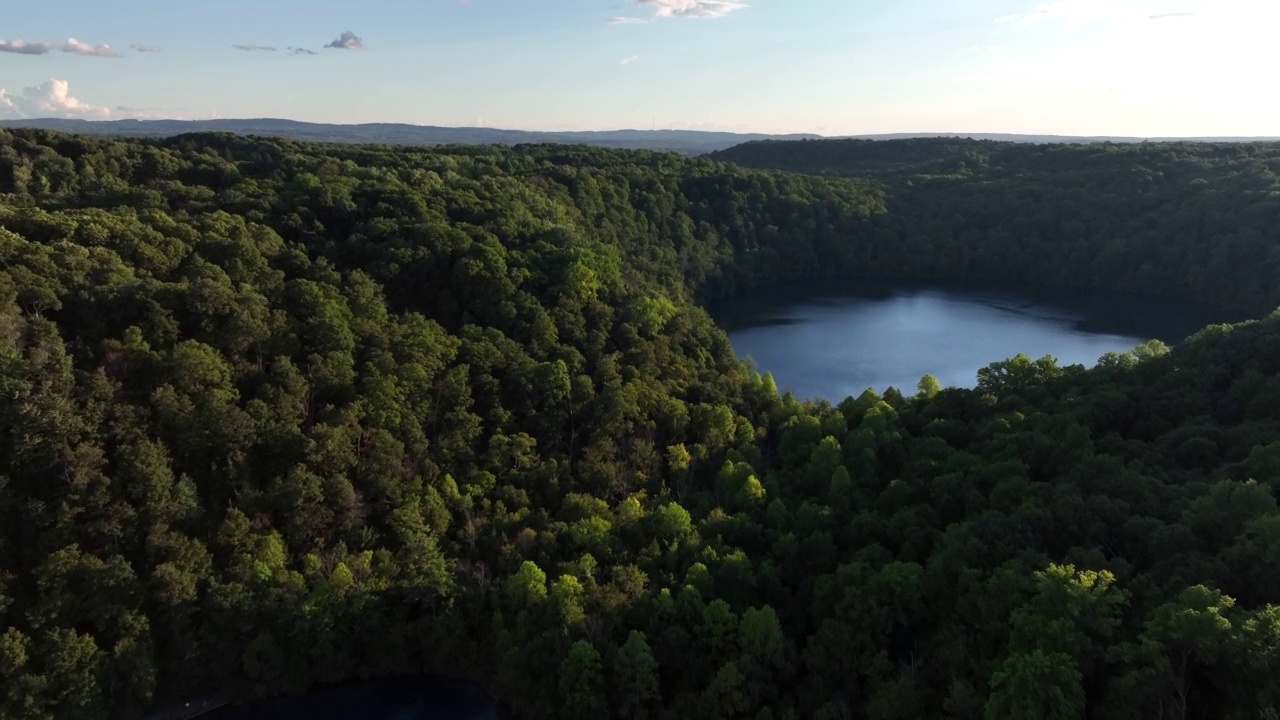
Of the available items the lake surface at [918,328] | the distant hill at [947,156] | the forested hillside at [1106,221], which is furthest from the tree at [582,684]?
the distant hill at [947,156]

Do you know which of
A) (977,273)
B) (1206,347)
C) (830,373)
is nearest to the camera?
(1206,347)

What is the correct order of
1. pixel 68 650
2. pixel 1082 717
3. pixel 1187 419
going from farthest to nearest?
pixel 1187 419 → pixel 68 650 → pixel 1082 717

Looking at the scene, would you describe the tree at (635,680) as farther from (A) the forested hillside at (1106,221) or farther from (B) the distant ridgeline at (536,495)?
(A) the forested hillside at (1106,221)

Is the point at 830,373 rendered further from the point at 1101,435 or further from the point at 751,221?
the point at 751,221

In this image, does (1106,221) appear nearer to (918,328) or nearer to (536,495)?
(918,328)

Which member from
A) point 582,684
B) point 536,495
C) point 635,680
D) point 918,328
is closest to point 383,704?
point 582,684

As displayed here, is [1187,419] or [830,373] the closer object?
[1187,419]

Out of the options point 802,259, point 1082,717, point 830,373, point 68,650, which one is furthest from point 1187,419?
point 802,259
